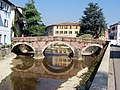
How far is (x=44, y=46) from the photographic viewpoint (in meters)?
48.2

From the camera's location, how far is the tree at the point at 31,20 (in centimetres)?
5709

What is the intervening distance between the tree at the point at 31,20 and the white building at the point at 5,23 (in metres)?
9.90

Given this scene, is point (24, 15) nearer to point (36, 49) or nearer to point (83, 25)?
point (36, 49)

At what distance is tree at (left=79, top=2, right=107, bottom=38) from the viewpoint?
6712 centimetres

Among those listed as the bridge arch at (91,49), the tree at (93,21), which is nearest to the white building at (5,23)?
the bridge arch at (91,49)

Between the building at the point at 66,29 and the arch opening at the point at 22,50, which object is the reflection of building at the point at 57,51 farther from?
the building at the point at 66,29

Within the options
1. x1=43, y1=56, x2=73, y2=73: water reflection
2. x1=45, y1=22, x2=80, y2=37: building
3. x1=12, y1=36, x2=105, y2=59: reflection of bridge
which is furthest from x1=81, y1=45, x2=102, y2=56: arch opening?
x1=45, y1=22, x2=80, y2=37: building

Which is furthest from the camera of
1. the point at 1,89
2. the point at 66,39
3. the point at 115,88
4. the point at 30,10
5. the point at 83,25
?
the point at 83,25

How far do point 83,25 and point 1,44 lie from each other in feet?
104

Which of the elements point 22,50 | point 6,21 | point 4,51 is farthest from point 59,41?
point 22,50

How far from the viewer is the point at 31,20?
185 ft

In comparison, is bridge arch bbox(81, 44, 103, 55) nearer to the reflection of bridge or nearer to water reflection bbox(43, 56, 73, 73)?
the reflection of bridge

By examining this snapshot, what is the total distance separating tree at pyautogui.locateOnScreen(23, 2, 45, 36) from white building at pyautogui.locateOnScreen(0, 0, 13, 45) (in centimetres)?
990

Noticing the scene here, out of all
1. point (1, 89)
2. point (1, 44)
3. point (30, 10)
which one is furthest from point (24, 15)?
point (1, 89)
